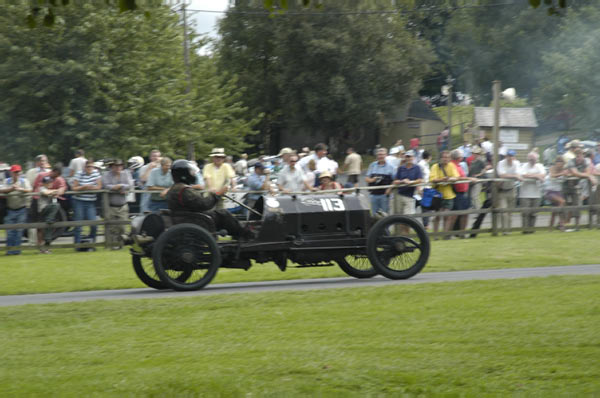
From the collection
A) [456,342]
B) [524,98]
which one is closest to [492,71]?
[524,98]

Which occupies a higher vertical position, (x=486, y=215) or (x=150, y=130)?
(x=150, y=130)

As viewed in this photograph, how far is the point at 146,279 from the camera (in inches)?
450

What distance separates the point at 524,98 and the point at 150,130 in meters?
35.1

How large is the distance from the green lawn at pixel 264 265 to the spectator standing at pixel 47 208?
0.76 ft

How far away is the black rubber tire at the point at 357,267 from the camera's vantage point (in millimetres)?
12070

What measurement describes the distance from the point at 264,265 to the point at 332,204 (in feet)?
9.50

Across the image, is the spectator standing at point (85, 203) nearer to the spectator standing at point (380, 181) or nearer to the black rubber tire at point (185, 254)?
the spectator standing at point (380, 181)

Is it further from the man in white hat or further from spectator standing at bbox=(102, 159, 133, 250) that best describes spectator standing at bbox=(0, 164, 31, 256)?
the man in white hat

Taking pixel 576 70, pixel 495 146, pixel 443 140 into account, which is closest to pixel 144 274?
pixel 495 146

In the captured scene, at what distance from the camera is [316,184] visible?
19531 mm

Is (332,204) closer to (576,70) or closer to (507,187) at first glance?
(507,187)

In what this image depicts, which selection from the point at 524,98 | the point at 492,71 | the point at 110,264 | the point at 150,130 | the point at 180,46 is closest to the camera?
the point at 110,264

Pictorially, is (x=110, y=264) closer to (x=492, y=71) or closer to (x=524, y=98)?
(x=492, y=71)

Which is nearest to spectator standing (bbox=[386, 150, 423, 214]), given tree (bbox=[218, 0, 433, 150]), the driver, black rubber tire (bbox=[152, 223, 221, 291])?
the driver
